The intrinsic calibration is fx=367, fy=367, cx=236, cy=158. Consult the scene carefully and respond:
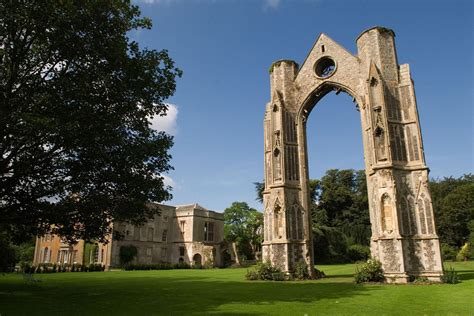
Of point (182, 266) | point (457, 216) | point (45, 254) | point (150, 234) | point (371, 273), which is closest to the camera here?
point (371, 273)

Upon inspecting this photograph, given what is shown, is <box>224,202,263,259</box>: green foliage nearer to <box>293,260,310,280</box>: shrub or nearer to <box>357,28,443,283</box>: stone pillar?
<box>293,260,310,280</box>: shrub

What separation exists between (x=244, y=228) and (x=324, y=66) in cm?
3230

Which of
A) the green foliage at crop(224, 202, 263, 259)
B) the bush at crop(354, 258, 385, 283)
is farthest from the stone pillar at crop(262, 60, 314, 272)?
the green foliage at crop(224, 202, 263, 259)

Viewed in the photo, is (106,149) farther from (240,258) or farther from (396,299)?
(240,258)

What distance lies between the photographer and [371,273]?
1622cm

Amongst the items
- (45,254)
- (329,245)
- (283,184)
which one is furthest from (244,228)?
(283,184)

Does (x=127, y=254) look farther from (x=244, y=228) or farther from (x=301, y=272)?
(x=301, y=272)

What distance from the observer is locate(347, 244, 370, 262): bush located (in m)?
39.5

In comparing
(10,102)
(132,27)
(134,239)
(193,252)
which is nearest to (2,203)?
(10,102)

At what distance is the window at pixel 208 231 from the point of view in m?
48.3

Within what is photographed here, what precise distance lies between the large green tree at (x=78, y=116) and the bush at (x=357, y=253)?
104 feet

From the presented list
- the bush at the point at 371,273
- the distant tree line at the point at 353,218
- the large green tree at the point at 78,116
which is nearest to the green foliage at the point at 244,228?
the distant tree line at the point at 353,218

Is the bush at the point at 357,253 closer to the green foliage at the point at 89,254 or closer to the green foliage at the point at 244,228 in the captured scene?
the green foliage at the point at 244,228

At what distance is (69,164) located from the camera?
12.5 meters
